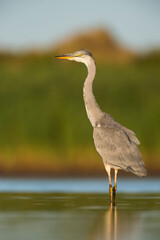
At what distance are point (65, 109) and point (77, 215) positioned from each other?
9592mm

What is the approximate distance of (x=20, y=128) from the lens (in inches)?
744

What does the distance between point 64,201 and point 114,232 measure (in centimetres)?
349

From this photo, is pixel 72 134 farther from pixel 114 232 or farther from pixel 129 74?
pixel 114 232

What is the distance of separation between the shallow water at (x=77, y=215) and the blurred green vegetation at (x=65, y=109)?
4156mm

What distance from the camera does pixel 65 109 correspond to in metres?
19.6

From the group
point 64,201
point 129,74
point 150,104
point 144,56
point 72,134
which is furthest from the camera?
point 144,56

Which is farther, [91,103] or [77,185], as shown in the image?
[77,185]

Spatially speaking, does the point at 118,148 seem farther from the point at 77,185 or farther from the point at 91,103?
the point at 77,185

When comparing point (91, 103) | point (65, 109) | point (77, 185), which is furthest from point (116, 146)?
point (65, 109)

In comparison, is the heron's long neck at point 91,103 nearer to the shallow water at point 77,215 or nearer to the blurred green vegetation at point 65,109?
the shallow water at point 77,215

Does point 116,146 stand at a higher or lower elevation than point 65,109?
lower

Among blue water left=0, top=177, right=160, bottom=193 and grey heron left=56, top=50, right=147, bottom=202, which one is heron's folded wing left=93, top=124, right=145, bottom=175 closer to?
grey heron left=56, top=50, right=147, bottom=202

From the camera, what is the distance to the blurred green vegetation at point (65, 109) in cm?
1845

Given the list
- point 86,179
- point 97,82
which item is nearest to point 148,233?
point 86,179
